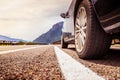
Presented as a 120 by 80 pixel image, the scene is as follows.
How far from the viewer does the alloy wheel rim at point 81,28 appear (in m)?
4.78

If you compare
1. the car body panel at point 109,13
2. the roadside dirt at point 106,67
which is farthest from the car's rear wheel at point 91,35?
the car body panel at point 109,13

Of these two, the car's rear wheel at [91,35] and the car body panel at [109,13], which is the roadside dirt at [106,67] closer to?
the car's rear wheel at [91,35]

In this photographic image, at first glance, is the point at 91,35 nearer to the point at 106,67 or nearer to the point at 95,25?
the point at 95,25

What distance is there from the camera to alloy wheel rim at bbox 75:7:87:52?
188 inches

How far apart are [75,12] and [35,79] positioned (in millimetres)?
3043

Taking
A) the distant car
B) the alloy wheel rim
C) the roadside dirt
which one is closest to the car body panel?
the distant car

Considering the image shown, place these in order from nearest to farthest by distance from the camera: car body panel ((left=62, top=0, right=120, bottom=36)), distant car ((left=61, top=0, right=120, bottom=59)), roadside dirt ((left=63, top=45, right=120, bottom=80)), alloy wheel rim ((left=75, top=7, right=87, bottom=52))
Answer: roadside dirt ((left=63, top=45, right=120, bottom=80)) < car body panel ((left=62, top=0, right=120, bottom=36)) < distant car ((left=61, top=0, right=120, bottom=59)) < alloy wheel rim ((left=75, top=7, right=87, bottom=52))

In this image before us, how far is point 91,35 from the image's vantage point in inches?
171

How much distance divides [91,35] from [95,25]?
0.18m

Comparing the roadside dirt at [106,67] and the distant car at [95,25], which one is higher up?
the distant car at [95,25]

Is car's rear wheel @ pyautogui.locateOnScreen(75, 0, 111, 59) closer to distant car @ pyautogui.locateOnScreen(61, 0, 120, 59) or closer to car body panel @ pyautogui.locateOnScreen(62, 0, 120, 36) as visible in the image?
distant car @ pyautogui.locateOnScreen(61, 0, 120, 59)

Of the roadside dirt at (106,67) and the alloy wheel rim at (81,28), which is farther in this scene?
the alloy wheel rim at (81,28)

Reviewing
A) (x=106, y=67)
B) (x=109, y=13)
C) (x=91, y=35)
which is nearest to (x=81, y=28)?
(x=91, y=35)

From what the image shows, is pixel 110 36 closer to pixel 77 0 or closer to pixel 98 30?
pixel 98 30
